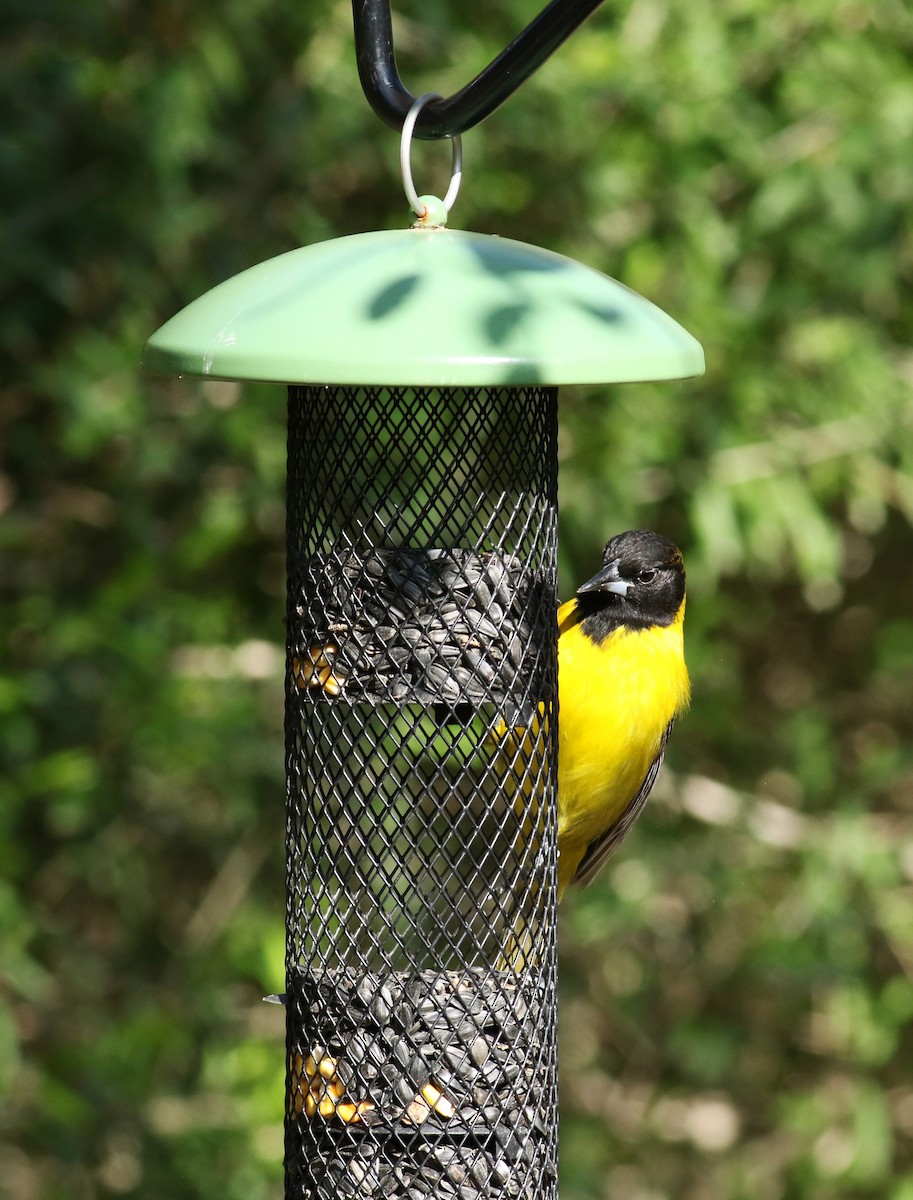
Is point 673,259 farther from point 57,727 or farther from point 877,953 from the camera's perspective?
point 877,953

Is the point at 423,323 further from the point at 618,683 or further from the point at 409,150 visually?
the point at 618,683

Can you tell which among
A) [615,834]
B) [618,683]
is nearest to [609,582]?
[618,683]

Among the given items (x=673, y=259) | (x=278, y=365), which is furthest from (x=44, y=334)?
(x=278, y=365)

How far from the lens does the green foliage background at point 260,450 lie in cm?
482

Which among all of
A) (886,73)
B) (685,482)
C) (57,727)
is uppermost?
(886,73)

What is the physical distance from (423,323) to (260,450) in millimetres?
2815

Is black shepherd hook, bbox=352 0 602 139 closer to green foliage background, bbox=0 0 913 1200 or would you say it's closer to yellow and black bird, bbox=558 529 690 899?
yellow and black bird, bbox=558 529 690 899

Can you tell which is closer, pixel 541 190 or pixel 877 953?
pixel 541 190

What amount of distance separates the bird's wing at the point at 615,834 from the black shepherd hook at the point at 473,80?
6.96 ft

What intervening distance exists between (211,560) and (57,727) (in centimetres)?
78

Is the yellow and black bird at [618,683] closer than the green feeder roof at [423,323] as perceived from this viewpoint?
No

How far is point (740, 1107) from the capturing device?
6.90 meters

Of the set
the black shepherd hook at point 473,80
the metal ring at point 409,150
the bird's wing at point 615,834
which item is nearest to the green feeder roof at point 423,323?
the metal ring at point 409,150

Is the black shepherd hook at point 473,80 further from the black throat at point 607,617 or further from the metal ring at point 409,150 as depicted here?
the black throat at point 607,617
